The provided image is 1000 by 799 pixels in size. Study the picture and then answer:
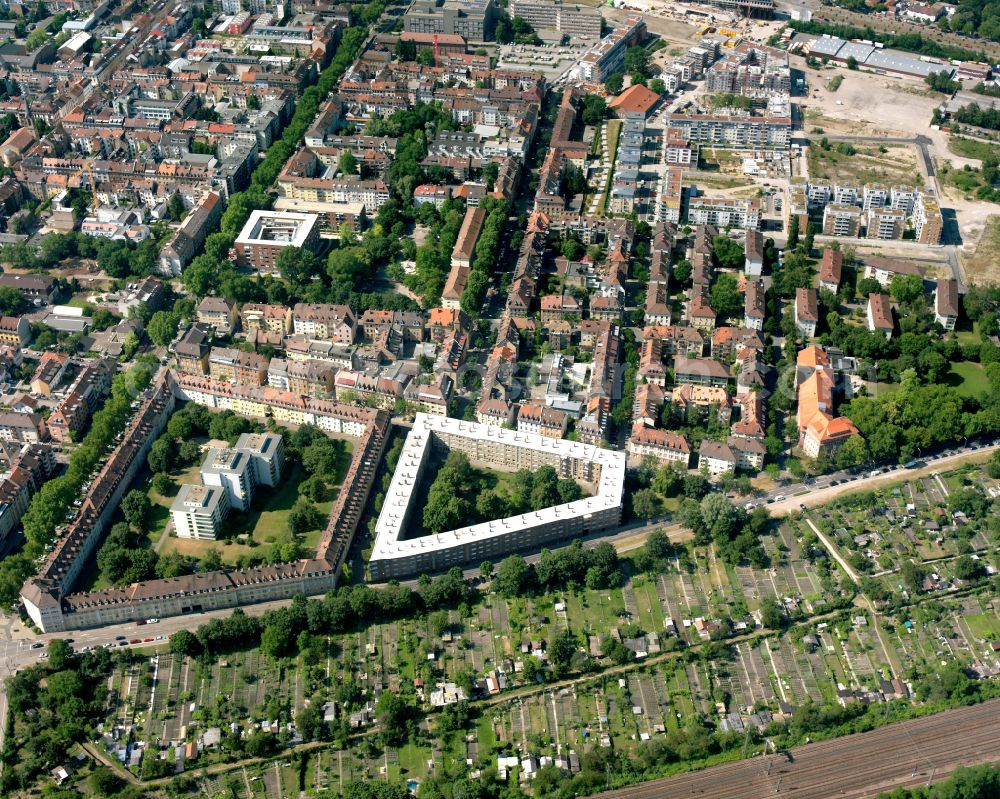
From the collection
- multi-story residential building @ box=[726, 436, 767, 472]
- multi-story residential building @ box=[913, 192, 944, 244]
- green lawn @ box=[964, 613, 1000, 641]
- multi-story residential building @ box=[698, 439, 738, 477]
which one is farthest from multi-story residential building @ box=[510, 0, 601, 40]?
green lawn @ box=[964, 613, 1000, 641]

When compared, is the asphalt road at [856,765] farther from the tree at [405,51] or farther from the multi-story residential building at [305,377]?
the tree at [405,51]

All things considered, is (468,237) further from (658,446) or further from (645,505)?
(645,505)

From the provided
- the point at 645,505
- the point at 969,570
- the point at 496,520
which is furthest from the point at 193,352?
the point at 969,570

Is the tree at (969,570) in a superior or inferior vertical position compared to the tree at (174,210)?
superior

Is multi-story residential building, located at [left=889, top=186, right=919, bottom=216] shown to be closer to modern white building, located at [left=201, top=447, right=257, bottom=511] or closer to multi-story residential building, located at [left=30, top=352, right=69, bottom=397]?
modern white building, located at [left=201, top=447, right=257, bottom=511]

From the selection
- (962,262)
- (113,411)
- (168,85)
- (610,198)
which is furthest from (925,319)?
(168,85)

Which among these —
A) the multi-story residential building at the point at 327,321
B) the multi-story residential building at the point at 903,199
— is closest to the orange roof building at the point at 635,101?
the multi-story residential building at the point at 903,199
